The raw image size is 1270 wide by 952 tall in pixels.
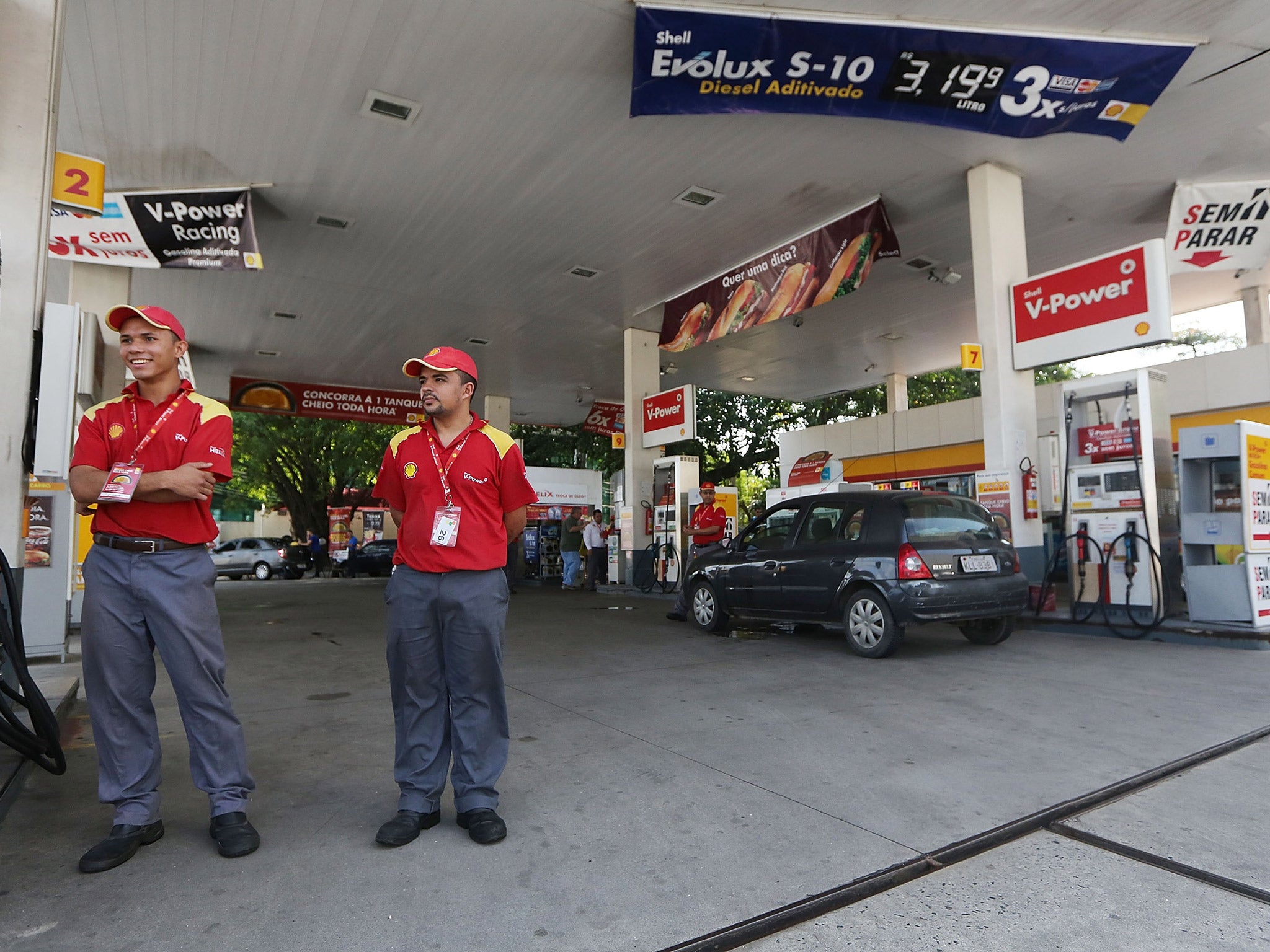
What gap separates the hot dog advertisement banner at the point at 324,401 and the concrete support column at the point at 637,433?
696 cm

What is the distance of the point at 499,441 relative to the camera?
3.34 m

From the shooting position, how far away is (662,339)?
14.8 m

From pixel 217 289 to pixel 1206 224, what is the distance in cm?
1533

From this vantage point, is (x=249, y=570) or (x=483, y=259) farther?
(x=249, y=570)

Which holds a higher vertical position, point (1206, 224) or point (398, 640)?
point (1206, 224)

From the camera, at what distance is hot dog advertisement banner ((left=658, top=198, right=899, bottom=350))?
35.5 feet

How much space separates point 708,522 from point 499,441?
8.19 metres

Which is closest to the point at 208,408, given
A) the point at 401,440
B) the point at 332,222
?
the point at 401,440

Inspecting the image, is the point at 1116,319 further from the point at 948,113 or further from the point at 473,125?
the point at 473,125

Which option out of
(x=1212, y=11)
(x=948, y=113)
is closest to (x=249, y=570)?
(x=948, y=113)

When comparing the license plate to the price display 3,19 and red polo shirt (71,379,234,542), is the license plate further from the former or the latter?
red polo shirt (71,379,234,542)

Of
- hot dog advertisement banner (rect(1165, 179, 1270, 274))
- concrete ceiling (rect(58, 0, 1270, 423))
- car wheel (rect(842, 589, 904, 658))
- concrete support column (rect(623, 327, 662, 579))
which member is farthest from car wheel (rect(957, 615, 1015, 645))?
concrete support column (rect(623, 327, 662, 579))

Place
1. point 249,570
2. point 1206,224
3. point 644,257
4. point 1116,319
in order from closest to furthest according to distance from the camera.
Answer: point 1116,319 < point 1206,224 < point 644,257 < point 249,570

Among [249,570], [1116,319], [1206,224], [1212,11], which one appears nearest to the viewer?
[1212,11]
